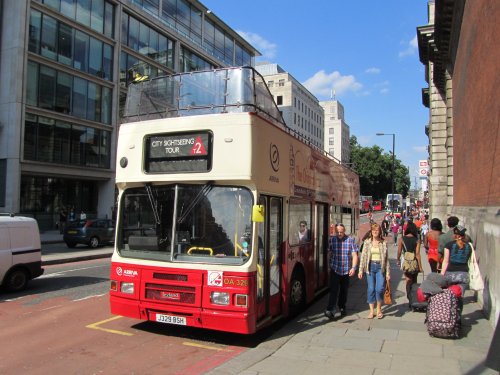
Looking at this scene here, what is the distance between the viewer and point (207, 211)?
6.67 m

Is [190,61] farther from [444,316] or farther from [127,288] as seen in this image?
[444,316]

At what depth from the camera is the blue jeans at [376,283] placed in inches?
324

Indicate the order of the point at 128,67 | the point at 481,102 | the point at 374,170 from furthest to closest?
the point at 374,170 → the point at 128,67 → the point at 481,102

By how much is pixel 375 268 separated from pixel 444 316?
1.62 m

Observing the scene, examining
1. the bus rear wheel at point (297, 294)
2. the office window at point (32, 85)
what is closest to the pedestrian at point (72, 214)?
the office window at point (32, 85)

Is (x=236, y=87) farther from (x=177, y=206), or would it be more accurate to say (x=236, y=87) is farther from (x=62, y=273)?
(x=62, y=273)

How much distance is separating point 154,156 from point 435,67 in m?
24.6

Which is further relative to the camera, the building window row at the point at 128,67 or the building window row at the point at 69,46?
the building window row at the point at 128,67

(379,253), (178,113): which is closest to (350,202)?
(379,253)

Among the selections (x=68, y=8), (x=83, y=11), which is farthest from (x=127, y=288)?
(x=83, y=11)

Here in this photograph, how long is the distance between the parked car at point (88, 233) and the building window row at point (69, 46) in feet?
43.6

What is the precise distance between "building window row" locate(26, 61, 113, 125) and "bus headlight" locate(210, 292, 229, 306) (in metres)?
27.0

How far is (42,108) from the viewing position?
1169 inches

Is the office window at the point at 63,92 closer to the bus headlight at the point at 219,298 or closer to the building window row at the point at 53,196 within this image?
the building window row at the point at 53,196
